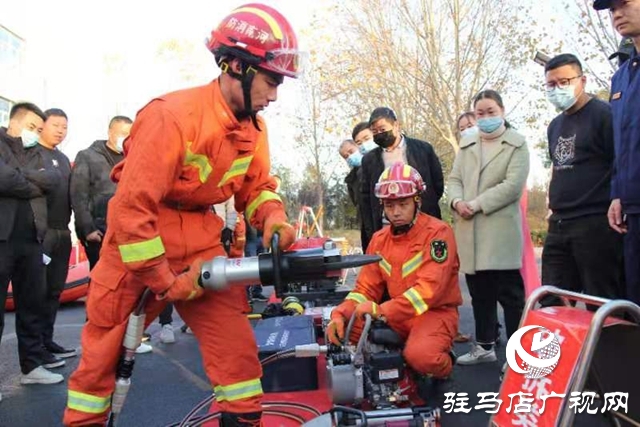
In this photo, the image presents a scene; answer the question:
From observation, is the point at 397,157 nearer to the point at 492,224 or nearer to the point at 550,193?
the point at 492,224

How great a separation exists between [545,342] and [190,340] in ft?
14.8

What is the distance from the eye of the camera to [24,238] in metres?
4.18

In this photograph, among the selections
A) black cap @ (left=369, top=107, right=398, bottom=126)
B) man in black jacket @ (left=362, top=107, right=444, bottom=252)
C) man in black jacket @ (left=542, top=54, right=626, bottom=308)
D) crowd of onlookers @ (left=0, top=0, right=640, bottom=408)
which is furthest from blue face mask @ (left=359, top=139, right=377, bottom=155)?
man in black jacket @ (left=542, top=54, right=626, bottom=308)

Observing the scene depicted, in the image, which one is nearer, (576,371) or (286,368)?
(576,371)

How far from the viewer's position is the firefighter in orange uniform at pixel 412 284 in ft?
11.4

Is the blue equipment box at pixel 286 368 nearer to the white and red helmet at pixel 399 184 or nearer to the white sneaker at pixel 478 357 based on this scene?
the white and red helmet at pixel 399 184

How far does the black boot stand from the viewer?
2.37 m

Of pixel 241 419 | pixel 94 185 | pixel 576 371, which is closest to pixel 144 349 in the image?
pixel 94 185

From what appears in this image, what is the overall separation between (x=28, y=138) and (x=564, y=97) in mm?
4032

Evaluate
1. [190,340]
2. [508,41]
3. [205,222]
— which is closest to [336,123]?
[508,41]

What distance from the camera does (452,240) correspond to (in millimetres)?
3822

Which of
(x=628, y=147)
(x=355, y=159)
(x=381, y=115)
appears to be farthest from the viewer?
(x=355, y=159)

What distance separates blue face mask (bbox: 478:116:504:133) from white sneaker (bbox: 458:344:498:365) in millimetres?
1745

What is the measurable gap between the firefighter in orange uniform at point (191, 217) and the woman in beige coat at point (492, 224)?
2454 millimetres
